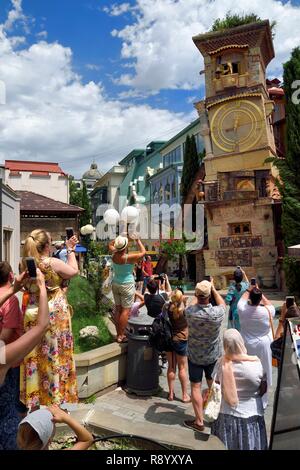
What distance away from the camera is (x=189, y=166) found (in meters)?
30.1

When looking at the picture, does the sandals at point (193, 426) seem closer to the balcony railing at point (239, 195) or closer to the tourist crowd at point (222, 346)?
the tourist crowd at point (222, 346)

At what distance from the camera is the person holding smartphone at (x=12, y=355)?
2.39m

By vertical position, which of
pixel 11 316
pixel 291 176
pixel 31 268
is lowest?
pixel 11 316

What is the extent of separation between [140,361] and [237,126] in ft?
64.3

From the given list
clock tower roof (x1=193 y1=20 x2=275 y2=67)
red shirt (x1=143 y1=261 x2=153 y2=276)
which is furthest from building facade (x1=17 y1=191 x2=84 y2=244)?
clock tower roof (x1=193 y1=20 x2=275 y2=67)

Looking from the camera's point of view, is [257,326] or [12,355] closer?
[12,355]

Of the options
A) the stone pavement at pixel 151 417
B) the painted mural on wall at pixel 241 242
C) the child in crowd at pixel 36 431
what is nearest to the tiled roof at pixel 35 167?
the painted mural on wall at pixel 241 242

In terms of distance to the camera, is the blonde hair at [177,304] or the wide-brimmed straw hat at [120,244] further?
the wide-brimmed straw hat at [120,244]

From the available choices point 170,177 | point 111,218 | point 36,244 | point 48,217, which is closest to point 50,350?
point 36,244

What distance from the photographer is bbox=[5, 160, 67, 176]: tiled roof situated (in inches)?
1452

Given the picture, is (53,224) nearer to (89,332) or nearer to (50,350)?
(89,332)

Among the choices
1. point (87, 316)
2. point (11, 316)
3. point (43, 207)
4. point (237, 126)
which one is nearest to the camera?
point (11, 316)

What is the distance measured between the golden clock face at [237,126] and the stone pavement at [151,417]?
1780cm

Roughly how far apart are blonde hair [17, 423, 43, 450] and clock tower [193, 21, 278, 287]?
20.0 metres
